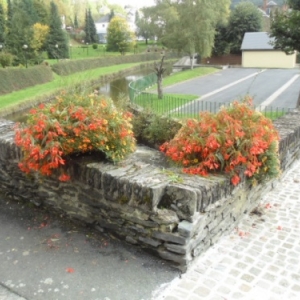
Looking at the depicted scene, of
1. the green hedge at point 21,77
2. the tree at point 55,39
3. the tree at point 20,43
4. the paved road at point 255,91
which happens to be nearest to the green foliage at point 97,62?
the green hedge at point 21,77

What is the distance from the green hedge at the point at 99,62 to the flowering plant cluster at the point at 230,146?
29.5 m

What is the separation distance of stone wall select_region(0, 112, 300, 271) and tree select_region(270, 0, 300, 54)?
359 inches

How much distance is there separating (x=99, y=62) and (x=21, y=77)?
65.0 feet

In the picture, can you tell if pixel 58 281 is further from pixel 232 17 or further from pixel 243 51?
pixel 232 17

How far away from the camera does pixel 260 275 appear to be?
3.97 m

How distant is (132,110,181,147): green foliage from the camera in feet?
31.9

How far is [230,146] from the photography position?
454 cm

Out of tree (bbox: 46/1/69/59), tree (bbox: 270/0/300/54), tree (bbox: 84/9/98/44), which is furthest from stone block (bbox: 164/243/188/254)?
tree (bbox: 84/9/98/44)

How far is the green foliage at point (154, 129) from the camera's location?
9734mm

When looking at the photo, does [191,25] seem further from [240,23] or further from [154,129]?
[154,129]

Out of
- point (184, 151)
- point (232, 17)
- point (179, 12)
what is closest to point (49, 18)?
point (179, 12)

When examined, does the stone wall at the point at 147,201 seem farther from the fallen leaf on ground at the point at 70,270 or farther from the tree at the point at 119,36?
the tree at the point at 119,36

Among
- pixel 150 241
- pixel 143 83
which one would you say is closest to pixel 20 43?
pixel 143 83

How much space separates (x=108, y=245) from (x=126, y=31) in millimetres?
61230
